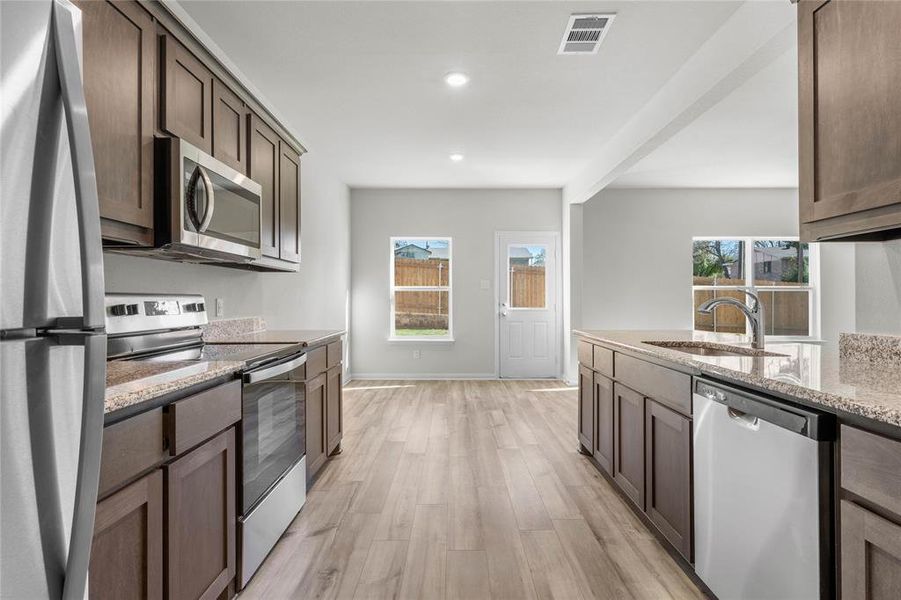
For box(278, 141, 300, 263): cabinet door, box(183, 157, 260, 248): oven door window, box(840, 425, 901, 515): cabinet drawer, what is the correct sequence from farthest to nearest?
box(278, 141, 300, 263): cabinet door < box(183, 157, 260, 248): oven door window < box(840, 425, 901, 515): cabinet drawer

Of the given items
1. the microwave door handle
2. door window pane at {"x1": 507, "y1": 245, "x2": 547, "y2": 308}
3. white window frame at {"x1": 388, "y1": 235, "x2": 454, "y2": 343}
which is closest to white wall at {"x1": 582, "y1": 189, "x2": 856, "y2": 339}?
door window pane at {"x1": 507, "y1": 245, "x2": 547, "y2": 308}

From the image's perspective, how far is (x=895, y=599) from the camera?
3.26ft

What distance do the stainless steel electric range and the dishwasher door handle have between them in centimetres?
173

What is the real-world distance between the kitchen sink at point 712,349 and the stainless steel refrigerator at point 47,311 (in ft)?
7.32

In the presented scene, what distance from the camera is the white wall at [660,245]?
21.3ft

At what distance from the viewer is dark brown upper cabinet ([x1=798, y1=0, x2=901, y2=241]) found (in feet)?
4.38

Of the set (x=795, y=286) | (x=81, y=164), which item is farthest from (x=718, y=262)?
(x=81, y=164)

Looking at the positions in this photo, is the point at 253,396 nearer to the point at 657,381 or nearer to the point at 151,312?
the point at 151,312

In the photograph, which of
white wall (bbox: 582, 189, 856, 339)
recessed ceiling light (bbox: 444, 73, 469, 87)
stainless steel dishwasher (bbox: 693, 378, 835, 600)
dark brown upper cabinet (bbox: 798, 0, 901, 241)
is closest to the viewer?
stainless steel dishwasher (bbox: 693, 378, 835, 600)

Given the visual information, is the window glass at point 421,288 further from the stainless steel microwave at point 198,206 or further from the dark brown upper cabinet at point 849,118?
the dark brown upper cabinet at point 849,118

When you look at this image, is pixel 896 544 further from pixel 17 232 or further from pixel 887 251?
pixel 17 232

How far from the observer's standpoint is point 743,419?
1.52 metres

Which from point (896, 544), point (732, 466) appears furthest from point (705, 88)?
point (896, 544)

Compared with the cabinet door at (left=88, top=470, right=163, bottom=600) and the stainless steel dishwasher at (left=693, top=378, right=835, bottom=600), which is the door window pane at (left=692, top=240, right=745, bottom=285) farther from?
the cabinet door at (left=88, top=470, right=163, bottom=600)
